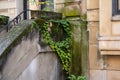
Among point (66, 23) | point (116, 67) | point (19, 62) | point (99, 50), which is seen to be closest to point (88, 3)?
point (66, 23)

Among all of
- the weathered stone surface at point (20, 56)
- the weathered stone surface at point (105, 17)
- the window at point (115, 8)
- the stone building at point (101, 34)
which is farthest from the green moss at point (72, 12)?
the weathered stone surface at point (20, 56)

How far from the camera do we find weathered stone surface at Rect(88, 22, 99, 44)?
8000mm

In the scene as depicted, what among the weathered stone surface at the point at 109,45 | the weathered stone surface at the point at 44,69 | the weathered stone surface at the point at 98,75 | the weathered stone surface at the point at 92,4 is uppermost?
the weathered stone surface at the point at 92,4

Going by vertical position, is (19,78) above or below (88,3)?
below

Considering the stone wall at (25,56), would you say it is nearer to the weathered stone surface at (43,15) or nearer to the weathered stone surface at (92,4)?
the weathered stone surface at (43,15)

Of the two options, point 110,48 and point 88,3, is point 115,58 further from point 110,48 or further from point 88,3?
point 88,3

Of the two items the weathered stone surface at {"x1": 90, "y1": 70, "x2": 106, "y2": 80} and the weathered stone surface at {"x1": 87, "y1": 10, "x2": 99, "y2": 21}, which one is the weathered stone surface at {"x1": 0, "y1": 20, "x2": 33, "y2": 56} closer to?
the weathered stone surface at {"x1": 87, "y1": 10, "x2": 99, "y2": 21}

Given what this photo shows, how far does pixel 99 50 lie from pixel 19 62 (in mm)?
2139

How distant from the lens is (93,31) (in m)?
8.05

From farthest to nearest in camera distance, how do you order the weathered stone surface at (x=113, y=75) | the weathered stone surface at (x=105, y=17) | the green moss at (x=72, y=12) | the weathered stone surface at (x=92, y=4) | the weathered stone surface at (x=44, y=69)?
1. the green moss at (x=72, y=12)
2. the weathered stone surface at (x=92, y=4)
3. the weathered stone surface at (x=113, y=75)
4. the weathered stone surface at (x=105, y=17)
5. the weathered stone surface at (x=44, y=69)

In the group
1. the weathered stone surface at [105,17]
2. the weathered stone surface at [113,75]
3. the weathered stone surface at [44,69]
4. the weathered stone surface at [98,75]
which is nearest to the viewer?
the weathered stone surface at [44,69]

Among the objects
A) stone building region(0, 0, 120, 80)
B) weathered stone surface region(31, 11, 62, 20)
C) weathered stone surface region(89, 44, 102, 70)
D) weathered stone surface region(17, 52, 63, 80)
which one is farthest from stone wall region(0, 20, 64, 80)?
stone building region(0, 0, 120, 80)

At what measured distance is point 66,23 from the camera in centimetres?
820

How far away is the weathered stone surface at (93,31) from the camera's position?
800 centimetres
